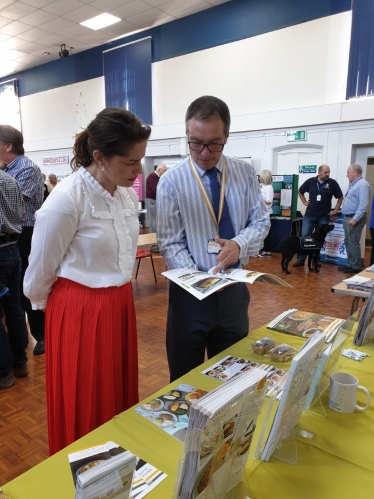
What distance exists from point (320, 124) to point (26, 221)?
18.4 feet

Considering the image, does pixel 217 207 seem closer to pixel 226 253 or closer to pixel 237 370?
pixel 226 253

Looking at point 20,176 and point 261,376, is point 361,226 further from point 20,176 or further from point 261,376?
point 261,376

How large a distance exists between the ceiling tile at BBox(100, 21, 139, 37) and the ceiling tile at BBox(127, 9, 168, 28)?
0.18m

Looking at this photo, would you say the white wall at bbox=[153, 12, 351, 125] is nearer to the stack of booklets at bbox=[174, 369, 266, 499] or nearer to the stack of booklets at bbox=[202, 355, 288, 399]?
the stack of booklets at bbox=[202, 355, 288, 399]

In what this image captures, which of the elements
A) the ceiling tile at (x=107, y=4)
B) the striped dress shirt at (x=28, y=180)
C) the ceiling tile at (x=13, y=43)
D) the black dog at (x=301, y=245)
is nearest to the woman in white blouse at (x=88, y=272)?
the striped dress shirt at (x=28, y=180)

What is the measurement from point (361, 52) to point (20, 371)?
6633 millimetres

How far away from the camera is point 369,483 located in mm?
786

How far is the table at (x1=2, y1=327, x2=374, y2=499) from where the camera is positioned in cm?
75

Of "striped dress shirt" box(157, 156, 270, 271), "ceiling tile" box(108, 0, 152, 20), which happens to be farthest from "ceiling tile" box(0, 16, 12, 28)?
"striped dress shirt" box(157, 156, 270, 271)

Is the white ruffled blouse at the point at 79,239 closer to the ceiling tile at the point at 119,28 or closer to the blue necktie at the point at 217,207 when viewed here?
the blue necktie at the point at 217,207

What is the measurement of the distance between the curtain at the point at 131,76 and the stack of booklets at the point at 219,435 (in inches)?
339

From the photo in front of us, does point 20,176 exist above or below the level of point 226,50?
below

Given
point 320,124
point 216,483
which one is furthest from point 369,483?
point 320,124

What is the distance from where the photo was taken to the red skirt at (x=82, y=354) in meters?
1.25
